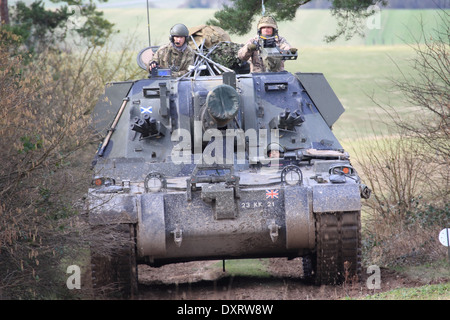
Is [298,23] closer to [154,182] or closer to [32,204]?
[154,182]

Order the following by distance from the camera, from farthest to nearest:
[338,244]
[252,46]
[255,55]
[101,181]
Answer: [255,55] → [252,46] → [101,181] → [338,244]

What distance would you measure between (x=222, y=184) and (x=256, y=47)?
332 centimetres

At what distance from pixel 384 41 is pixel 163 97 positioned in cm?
3021

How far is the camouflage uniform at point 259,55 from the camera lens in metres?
11.9

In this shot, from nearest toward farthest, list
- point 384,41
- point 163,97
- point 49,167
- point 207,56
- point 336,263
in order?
point 49,167, point 336,263, point 163,97, point 207,56, point 384,41

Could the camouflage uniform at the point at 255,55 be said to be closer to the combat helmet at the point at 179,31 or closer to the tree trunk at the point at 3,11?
the combat helmet at the point at 179,31

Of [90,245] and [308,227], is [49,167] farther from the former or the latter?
[308,227]

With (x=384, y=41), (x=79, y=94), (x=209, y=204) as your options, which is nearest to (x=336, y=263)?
(x=209, y=204)

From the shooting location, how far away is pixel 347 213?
934 cm

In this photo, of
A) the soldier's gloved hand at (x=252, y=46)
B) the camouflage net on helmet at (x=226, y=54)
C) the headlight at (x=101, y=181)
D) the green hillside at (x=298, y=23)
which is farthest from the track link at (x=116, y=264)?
the green hillside at (x=298, y=23)

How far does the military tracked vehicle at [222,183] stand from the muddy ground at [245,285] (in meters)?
0.26

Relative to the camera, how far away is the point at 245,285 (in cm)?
1056

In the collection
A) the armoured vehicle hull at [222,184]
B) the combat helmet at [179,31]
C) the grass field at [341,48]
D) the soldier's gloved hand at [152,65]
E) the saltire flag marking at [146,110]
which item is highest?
the combat helmet at [179,31]

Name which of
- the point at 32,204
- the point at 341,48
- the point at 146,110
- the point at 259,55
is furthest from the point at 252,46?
the point at 341,48
